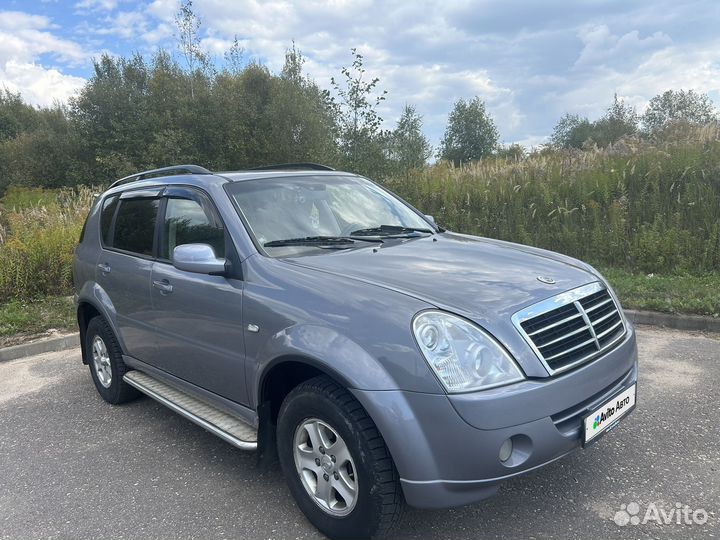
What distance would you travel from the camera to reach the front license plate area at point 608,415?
246cm

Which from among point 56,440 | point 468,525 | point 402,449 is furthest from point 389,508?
point 56,440

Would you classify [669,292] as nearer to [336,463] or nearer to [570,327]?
[570,327]

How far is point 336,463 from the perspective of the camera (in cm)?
252

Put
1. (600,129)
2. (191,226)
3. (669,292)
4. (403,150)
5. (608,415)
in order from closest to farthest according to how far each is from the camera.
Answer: (608,415)
(191,226)
(669,292)
(403,150)
(600,129)

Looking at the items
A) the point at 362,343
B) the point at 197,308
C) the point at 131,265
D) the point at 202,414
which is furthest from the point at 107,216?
the point at 362,343

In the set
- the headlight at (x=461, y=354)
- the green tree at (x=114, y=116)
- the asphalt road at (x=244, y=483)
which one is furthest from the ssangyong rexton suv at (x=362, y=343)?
the green tree at (x=114, y=116)

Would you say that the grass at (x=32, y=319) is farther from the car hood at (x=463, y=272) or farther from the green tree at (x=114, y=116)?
the green tree at (x=114, y=116)

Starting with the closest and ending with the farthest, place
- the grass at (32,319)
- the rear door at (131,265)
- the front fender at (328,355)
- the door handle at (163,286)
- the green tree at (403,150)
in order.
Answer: the front fender at (328,355) → the door handle at (163,286) → the rear door at (131,265) → the grass at (32,319) → the green tree at (403,150)

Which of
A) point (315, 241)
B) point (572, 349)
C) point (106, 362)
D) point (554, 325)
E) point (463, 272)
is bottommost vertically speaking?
point (106, 362)

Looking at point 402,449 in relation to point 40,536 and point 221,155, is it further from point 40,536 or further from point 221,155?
point 221,155

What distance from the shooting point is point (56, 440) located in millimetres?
4055

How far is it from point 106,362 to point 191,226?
1.85 metres

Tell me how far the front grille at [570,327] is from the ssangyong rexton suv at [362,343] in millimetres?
10

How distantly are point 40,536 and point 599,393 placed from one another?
9.71ft
